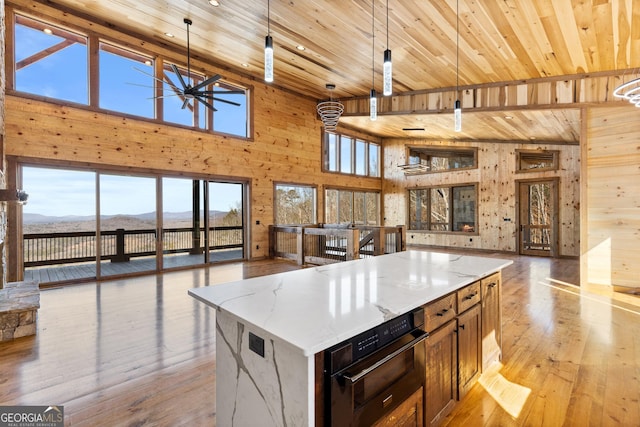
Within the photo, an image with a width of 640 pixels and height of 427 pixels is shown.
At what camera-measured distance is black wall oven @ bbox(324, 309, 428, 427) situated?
1105 millimetres

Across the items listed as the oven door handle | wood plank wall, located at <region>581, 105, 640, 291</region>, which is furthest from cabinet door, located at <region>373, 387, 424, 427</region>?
wood plank wall, located at <region>581, 105, 640, 291</region>

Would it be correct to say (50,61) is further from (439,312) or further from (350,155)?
(350,155)

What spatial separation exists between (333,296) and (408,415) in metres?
0.64

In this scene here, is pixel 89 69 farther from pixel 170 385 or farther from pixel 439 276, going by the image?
pixel 439 276

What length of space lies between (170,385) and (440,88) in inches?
273

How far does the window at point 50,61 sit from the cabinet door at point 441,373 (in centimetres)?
675

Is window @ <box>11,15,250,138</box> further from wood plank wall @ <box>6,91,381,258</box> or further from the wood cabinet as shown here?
the wood cabinet

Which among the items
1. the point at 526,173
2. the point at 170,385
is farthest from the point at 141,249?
the point at 526,173

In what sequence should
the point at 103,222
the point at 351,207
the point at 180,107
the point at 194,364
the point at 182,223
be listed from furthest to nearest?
the point at 351,207, the point at 182,223, the point at 180,107, the point at 103,222, the point at 194,364

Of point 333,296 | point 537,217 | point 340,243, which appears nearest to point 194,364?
point 333,296

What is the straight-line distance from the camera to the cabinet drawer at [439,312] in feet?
5.32

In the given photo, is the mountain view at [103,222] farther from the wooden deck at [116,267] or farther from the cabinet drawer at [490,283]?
the cabinet drawer at [490,283]

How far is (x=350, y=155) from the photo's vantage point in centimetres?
1078

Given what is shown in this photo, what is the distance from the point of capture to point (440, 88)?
673 cm
